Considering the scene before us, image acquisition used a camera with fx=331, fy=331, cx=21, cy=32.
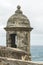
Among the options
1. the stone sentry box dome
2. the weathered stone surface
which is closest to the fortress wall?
the weathered stone surface

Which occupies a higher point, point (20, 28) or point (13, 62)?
point (20, 28)

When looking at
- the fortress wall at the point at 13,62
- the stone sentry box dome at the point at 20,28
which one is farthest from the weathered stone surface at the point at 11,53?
the stone sentry box dome at the point at 20,28

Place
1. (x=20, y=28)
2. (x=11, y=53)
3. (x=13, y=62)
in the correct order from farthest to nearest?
(x=20, y=28) < (x=11, y=53) < (x=13, y=62)

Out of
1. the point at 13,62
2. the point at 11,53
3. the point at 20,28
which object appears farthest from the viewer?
the point at 20,28

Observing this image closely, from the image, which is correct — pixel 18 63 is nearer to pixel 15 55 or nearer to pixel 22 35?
pixel 15 55

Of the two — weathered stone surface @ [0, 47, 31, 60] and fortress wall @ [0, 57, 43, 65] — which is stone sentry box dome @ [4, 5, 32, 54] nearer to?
weathered stone surface @ [0, 47, 31, 60]

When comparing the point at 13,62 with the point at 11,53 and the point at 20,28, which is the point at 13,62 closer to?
the point at 11,53

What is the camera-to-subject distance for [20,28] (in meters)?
12.1

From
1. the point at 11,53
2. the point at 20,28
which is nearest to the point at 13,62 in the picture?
the point at 11,53

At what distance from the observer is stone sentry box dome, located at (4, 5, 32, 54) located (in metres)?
12.1

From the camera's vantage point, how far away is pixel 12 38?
506 inches

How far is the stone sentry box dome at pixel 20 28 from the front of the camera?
12.1m

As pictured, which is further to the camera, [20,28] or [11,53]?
[20,28]

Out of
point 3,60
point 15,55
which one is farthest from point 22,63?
point 15,55
